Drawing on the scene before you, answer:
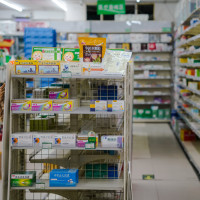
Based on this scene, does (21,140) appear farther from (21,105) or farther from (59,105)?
(59,105)

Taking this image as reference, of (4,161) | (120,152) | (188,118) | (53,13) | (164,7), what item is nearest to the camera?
(4,161)

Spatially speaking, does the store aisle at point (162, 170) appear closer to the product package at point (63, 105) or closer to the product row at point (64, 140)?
the product row at point (64, 140)

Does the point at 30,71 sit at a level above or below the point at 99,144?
above

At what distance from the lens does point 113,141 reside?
3334 millimetres

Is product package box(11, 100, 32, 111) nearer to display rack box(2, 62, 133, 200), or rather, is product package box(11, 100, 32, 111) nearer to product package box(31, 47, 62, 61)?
display rack box(2, 62, 133, 200)

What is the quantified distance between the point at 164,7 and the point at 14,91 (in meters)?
8.80

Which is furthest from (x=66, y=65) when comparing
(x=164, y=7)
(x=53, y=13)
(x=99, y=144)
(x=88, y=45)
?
(x=53, y=13)

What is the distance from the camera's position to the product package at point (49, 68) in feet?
11.2

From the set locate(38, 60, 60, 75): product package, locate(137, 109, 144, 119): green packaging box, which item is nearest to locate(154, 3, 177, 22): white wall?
locate(137, 109, 144, 119): green packaging box

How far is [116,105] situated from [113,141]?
1.18ft

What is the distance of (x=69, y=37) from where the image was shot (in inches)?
414

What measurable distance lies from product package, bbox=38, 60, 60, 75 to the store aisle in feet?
6.79

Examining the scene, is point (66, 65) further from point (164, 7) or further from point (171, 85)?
point (164, 7)

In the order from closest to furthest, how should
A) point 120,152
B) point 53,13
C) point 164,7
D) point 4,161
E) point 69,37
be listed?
point 4,161 < point 120,152 < point 69,37 < point 164,7 < point 53,13
